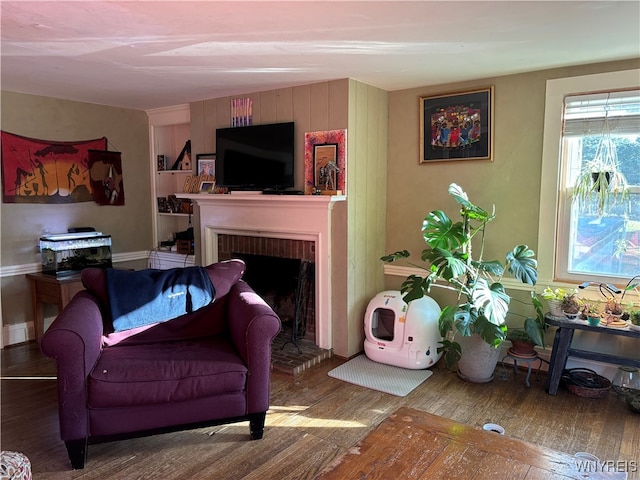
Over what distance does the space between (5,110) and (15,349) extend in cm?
199

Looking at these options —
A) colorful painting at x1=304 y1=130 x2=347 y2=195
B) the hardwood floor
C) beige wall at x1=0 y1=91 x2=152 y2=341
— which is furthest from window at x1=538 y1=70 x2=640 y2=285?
beige wall at x1=0 y1=91 x2=152 y2=341

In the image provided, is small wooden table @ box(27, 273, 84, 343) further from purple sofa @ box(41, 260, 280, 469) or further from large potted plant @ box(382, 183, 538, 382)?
large potted plant @ box(382, 183, 538, 382)

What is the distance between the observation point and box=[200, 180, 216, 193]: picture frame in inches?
173

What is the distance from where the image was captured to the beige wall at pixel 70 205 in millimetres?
4039

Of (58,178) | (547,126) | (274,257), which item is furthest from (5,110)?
(547,126)

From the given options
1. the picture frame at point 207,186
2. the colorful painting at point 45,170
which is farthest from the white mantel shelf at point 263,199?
the colorful painting at point 45,170

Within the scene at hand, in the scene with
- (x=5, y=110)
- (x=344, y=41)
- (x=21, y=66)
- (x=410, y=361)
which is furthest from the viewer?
(x=5, y=110)

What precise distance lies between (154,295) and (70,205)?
2270mm

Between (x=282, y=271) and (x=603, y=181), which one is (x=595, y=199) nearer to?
(x=603, y=181)

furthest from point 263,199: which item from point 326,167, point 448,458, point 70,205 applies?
point 448,458

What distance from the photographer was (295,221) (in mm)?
3779

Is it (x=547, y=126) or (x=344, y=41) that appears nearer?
(x=344, y=41)

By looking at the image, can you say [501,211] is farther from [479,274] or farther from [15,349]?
[15,349]

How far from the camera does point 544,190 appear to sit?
3.33m
